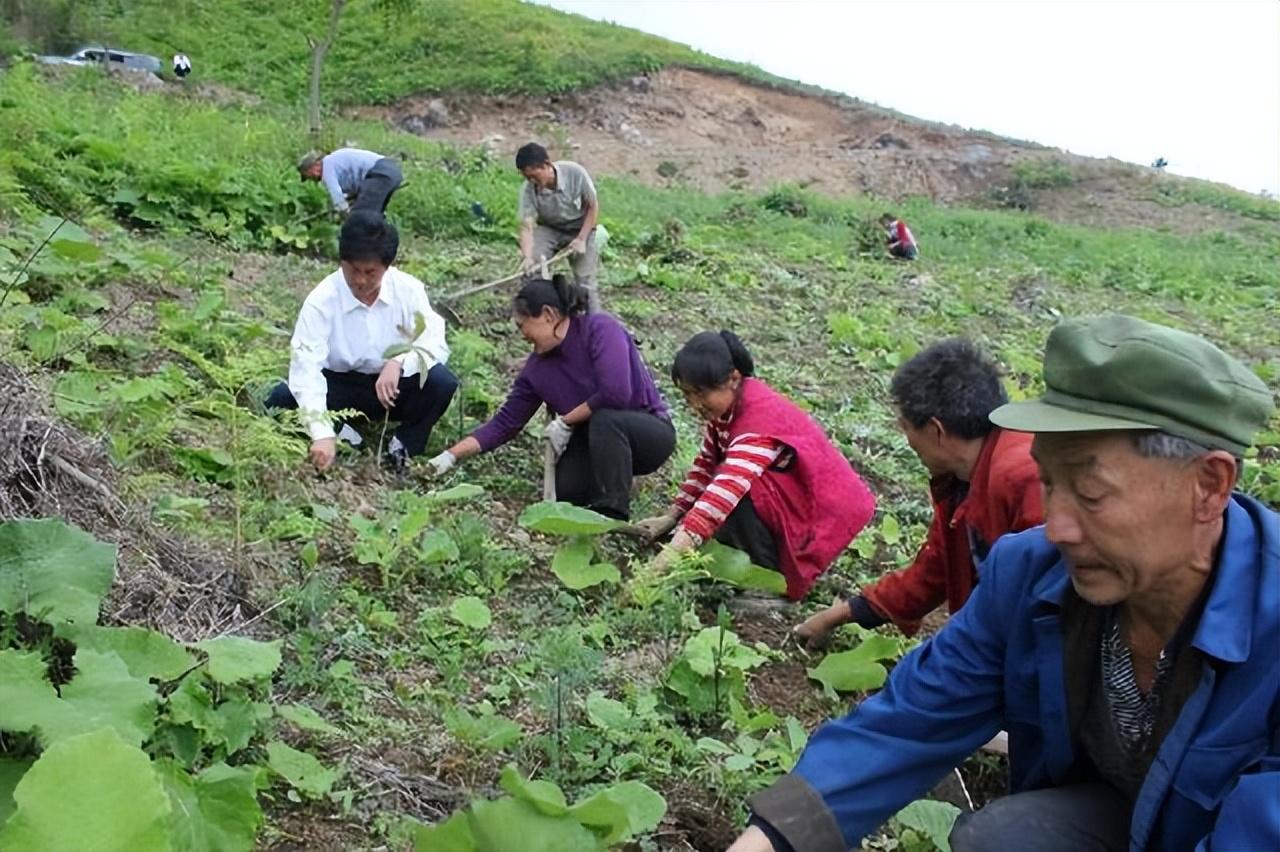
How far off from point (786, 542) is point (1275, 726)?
2323 millimetres

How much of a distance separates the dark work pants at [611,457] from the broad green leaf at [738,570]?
751mm

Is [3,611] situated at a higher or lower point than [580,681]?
higher

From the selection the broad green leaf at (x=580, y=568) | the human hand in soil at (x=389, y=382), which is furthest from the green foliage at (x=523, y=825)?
the human hand in soil at (x=389, y=382)

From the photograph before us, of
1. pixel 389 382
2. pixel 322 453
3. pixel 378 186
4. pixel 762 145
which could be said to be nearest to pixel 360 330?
Result: pixel 389 382

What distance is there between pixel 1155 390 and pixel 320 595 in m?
2.14

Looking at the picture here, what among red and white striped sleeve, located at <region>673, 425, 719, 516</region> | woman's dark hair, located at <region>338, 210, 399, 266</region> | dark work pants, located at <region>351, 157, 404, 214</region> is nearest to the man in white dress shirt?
woman's dark hair, located at <region>338, 210, 399, 266</region>

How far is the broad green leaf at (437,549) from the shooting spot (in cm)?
350

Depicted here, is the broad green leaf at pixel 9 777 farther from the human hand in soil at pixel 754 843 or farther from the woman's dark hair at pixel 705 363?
the woman's dark hair at pixel 705 363

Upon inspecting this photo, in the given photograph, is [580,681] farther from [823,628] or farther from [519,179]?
[519,179]

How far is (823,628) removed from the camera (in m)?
3.45

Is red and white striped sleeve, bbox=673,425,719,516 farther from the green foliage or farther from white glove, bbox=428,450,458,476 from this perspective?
the green foliage

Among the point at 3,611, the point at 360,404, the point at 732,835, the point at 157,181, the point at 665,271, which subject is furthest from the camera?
the point at 665,271

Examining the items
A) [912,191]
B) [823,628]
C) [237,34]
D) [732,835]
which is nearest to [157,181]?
[823,628]

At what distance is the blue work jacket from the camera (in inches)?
60.1
